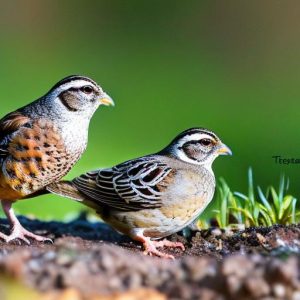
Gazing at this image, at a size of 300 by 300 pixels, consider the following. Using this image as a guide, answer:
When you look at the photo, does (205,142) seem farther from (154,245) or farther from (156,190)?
(154,245)

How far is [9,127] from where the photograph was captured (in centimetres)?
741

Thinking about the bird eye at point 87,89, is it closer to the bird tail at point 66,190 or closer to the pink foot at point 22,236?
the bird tail at point 66,190

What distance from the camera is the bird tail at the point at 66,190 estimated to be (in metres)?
7.43

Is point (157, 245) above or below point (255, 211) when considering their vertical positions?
below

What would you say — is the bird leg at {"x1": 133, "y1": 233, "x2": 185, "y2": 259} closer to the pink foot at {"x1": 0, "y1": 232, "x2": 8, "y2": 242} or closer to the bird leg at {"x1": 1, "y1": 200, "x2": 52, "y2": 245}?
the bird leg at {"x1": 1, "y1": 200, "x2": 52, "y2": 245}

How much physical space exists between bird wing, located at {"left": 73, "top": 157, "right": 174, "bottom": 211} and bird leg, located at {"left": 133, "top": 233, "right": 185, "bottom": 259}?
248 millimetres

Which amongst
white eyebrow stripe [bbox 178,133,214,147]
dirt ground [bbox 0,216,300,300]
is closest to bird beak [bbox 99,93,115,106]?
white eyebrow stripe [bbox 178,133,214,147]

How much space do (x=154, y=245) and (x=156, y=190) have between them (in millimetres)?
457

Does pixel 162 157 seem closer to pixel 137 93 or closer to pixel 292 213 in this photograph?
pixel 292 213

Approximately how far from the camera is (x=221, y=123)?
14.7 metres

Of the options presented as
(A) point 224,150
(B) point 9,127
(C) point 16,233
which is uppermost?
(B) point 9,127

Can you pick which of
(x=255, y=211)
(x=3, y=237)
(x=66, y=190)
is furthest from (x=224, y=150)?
(x=3, y=237)

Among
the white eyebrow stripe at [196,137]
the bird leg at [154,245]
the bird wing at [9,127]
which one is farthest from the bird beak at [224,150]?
the bird wing at [9,127]

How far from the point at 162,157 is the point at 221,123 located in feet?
24.1
